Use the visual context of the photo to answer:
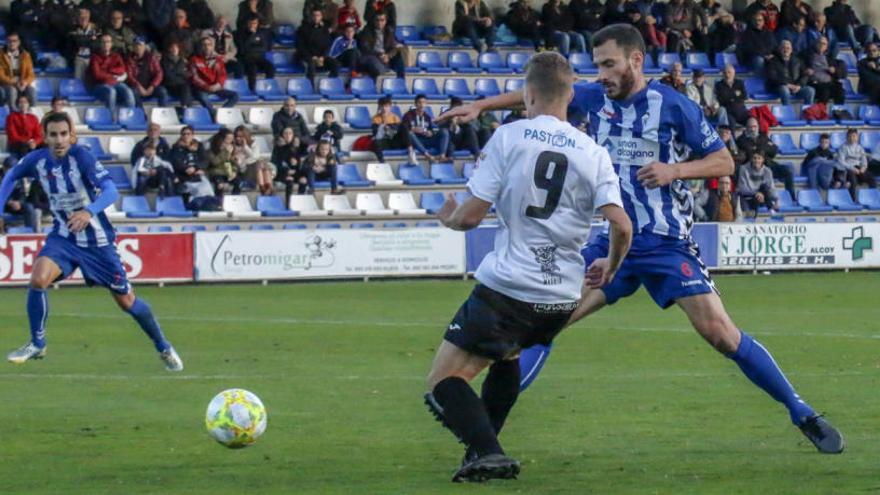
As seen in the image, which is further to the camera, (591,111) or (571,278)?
(591,111)

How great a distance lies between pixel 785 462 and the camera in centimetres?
844

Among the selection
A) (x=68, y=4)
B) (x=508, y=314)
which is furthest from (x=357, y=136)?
(x=508, y=314)

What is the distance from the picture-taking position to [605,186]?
24.8ft

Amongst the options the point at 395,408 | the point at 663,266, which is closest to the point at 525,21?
the point at 395,408

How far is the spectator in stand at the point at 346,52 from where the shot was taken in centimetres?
3328

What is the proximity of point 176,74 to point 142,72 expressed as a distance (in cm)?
62

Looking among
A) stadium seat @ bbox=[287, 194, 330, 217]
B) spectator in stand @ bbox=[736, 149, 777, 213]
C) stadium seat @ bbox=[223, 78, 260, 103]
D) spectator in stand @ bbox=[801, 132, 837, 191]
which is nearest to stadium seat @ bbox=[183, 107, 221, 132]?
stadium seat @ bbox=[223, 78, 260, 103]

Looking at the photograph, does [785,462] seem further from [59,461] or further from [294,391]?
[294,391]

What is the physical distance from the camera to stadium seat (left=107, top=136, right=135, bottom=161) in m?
29.8

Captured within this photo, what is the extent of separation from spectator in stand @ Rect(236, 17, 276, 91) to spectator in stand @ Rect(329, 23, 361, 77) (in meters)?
1.57

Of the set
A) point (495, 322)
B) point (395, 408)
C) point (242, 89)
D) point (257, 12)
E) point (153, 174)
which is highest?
point (495, 322)

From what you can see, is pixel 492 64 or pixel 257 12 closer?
pixel 257 12

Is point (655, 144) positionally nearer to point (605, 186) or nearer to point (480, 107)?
point (480, 107)

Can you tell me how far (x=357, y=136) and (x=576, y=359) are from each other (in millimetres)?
18100
